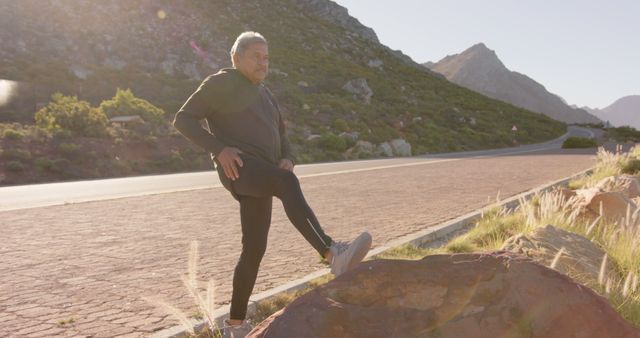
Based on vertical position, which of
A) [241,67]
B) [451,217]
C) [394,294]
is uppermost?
[241,67]

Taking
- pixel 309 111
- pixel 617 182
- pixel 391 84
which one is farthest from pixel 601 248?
pixel 391 84

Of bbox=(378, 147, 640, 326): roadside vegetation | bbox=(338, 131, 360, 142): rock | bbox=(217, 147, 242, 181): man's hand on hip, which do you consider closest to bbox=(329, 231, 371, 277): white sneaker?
bbox=(217, 147, 242, 181): man's hand on hip

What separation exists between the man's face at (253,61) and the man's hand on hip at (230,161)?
522mm

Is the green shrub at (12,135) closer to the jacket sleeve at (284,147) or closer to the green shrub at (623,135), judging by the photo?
the jacket sleeve at (284,147)

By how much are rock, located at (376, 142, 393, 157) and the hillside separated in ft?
0.47

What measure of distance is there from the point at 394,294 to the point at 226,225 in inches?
267

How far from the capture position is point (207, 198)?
12422 millimetres

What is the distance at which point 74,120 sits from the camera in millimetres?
22969

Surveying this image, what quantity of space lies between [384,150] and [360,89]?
2160 cm

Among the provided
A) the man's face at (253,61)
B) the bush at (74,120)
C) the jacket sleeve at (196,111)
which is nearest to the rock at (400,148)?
the bush at (74,120)

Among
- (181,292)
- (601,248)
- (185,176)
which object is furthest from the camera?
(185,176)

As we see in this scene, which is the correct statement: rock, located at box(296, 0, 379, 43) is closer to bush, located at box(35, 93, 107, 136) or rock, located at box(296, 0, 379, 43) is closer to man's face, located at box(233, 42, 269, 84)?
bush, located at box(35, 93, 107, 136)

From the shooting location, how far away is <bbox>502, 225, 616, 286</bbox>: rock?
14.4 feet

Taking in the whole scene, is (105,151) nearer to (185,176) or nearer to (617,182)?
(185,176)
